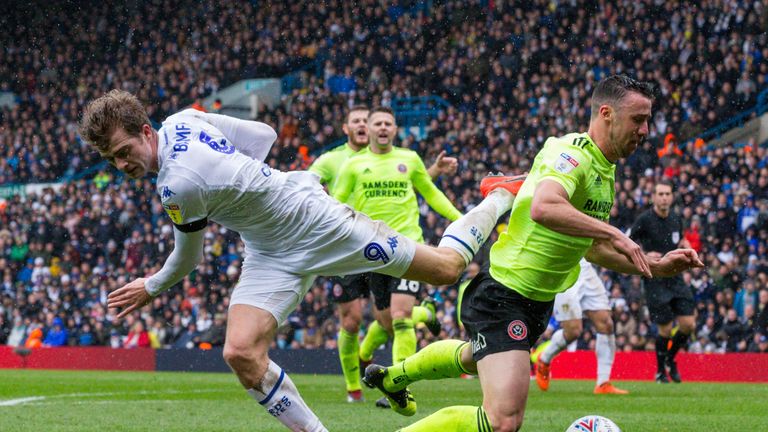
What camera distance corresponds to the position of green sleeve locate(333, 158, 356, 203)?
35.9 feet

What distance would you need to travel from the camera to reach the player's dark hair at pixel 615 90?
5668 mm

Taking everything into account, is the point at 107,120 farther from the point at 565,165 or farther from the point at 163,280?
the point at 565,165

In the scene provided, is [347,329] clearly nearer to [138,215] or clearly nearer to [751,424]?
[751,424]

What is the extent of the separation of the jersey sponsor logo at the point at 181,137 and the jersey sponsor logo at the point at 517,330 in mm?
1875

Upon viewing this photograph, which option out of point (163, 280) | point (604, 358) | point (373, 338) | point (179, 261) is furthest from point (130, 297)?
point (604, 358)

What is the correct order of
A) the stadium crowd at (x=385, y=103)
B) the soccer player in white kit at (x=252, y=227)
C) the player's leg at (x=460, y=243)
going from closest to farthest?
1. the soccer player in white kit at (x=252, y=227)
2. the player's leg at (x=460, y=243)
3. the stadium crowd at (x=385, y=103)

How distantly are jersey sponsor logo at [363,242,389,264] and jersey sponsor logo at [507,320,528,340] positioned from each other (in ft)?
2.86

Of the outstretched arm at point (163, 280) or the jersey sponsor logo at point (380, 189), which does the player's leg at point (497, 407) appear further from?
the jersey sponsor logo at point (380, 189)

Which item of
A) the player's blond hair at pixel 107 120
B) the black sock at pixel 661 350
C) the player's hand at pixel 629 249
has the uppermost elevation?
the player's blond hair at pixel 107 120

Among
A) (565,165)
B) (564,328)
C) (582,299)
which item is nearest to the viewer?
(565,165)

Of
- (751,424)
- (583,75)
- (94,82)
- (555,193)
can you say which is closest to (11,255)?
(94,82)

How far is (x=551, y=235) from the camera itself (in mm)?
5801

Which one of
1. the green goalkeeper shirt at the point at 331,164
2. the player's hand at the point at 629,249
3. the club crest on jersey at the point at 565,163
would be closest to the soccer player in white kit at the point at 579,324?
the green goalkeeper shirt at the point at 331,164

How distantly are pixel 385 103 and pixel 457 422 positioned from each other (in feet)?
68.9
